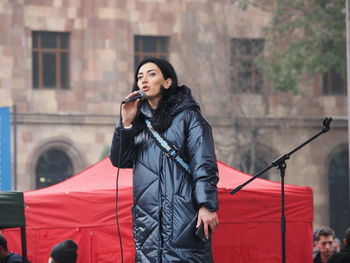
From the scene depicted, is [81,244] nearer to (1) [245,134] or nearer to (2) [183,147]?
(2) [183,147]

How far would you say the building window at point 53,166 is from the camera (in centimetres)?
3550

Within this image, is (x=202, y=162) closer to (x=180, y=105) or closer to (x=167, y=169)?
(x=167, y=169)

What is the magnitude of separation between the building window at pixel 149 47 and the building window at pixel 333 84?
18.3ft

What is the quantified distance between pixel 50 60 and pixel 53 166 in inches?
125

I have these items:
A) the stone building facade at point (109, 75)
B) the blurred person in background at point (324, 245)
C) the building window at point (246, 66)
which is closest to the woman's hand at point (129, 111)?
the blurred person in background at point (324, 245)

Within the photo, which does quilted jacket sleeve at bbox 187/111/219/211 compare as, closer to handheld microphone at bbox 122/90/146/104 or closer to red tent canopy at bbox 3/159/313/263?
handheld microphone at bbox 122/90/146/104

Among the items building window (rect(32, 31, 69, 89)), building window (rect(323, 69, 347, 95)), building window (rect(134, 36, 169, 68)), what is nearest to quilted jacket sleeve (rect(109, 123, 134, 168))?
building window (rect(32, 31, 69, 89))

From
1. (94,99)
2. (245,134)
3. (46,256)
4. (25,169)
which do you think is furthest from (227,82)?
(46,256)

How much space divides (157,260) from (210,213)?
485mm

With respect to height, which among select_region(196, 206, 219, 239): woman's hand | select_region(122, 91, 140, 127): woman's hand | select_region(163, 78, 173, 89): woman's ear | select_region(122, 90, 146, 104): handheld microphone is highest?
select_region(163, 78, 173, 89): woman's ear

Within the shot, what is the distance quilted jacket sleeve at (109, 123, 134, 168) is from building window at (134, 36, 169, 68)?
28.8 m

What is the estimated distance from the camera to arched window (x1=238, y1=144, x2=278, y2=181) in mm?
36469

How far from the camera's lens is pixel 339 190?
127ft

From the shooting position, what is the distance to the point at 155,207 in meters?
7.96
